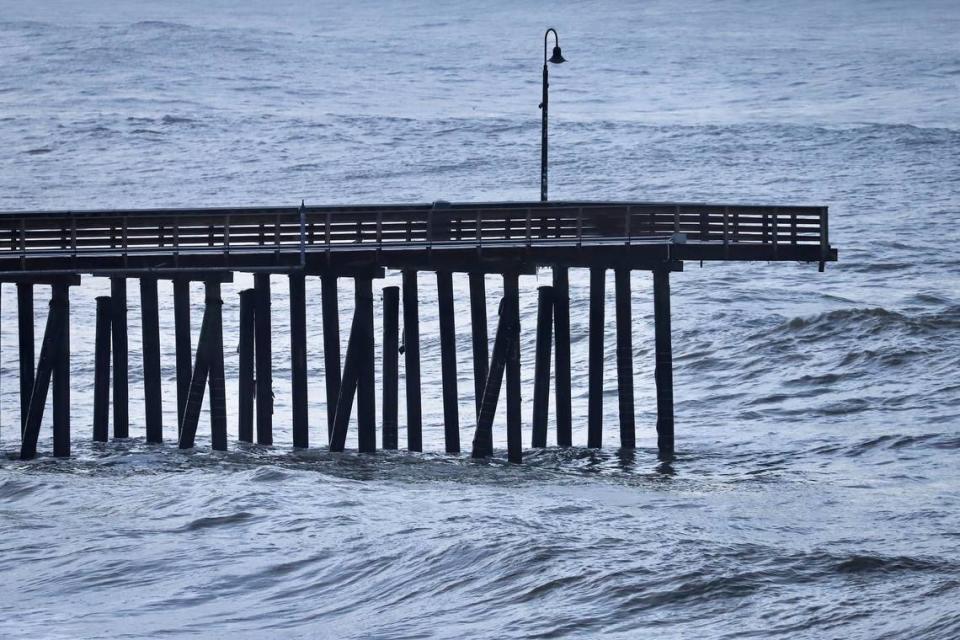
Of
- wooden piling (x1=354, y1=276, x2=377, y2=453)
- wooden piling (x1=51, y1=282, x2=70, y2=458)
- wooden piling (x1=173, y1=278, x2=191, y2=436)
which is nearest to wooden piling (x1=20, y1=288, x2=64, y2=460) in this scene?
wooden piling (x1=51, y1=282, x2=70, y2=458)

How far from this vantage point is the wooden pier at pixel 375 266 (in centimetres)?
2934

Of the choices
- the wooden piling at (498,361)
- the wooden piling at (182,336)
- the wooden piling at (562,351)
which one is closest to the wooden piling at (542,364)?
the wooden piling at (562,351)

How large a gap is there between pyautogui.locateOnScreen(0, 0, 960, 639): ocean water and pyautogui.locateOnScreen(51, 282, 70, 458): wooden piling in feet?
1.74

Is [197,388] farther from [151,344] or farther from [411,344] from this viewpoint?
[411,344]

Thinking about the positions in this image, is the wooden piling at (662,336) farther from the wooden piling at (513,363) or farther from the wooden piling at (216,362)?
the wooden piling at (216,362)

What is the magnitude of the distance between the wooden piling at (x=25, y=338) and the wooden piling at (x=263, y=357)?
173 inches

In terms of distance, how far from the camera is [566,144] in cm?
9194

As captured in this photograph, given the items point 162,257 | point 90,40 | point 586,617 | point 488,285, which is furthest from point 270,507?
point 90,40

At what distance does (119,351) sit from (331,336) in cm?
477

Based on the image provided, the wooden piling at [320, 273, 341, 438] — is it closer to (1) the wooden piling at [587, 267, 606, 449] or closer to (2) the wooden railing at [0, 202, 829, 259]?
(2) the wooden railing at [0, 202, 829, 259]

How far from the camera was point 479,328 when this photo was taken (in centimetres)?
3122

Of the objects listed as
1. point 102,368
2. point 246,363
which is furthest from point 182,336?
point 102,368

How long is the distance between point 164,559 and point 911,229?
153ft

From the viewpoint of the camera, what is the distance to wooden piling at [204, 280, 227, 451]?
3025cm
